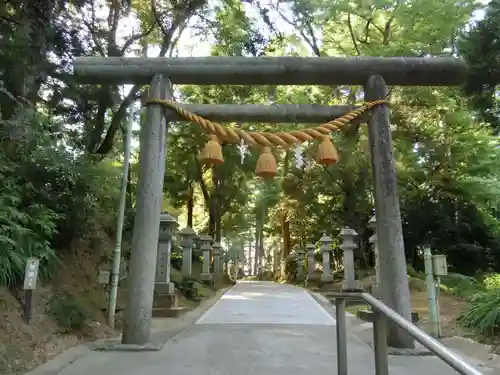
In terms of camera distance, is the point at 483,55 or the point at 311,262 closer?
the point at 483,55

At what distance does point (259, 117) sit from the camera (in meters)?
6.76

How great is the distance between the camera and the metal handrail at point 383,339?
210cm

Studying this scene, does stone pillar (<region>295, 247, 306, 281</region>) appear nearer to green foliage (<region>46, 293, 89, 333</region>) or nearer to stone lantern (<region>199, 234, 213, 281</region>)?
stone lantern (<region>199, 234, 213, 281</region>)

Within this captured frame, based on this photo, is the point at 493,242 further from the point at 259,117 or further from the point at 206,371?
the point at 206,371

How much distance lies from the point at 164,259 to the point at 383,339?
765 centimetres

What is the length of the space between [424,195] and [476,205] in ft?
6.58

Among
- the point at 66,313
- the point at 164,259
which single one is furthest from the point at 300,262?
the point at 66,313

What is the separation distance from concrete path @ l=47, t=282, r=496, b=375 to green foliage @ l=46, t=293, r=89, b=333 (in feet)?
4.04

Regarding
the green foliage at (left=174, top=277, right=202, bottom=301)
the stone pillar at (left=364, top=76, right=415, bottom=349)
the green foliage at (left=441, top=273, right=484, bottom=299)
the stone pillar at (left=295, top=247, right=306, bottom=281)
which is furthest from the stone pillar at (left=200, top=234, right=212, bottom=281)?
the stone pillar at (left=364, top=76, right=415, bottom=349)

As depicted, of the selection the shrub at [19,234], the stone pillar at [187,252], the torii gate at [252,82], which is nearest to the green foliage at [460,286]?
the torii gate at [252,82]

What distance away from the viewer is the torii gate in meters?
6.11

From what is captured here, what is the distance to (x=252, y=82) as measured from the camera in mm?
6613

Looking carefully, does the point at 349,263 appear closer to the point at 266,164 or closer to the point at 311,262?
the point at 311,262

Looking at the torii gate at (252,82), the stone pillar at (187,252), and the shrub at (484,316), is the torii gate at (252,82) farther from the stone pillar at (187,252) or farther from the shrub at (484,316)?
the stone pillar at (187,252)
